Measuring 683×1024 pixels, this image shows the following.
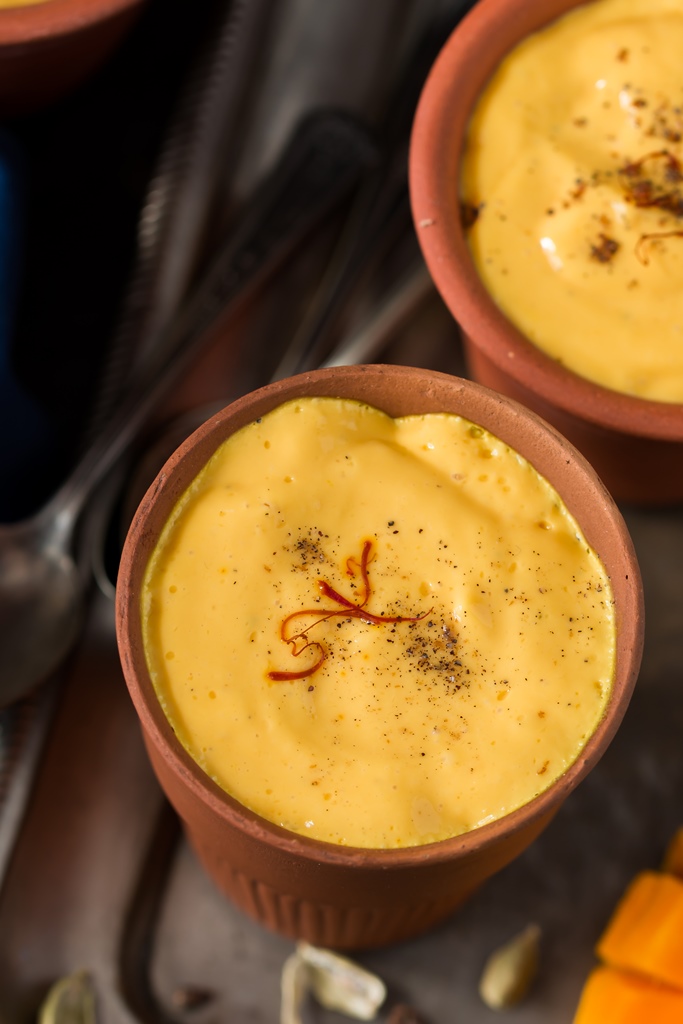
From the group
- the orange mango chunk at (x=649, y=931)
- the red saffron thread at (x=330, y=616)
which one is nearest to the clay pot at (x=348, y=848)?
the red saffron thread at (x=330, y=616)

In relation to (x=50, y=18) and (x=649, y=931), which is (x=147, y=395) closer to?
(x=50, y=18)

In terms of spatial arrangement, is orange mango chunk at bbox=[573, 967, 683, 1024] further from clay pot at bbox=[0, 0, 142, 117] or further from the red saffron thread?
clay pot at bbox=[0, 0, 142, 117]

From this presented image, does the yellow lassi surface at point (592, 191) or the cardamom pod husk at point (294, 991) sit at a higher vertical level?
the yellow lassi surface at point (592, 191)

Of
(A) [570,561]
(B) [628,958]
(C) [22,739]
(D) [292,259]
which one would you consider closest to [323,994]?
(B) [628,958]

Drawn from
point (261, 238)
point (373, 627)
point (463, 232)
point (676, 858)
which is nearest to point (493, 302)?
point (463, 232)

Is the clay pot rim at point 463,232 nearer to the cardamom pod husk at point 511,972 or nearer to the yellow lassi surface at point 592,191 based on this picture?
the yellow lassi surface at point 592,191

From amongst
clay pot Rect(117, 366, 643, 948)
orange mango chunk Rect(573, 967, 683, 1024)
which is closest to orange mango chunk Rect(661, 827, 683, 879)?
orange mango chunk Rect(573, 967, 683, 1024)

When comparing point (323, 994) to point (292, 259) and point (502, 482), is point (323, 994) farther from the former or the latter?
point (292, 259)

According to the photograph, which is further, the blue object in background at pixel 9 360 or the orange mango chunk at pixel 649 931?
the blue object in background at pixel 9 360
